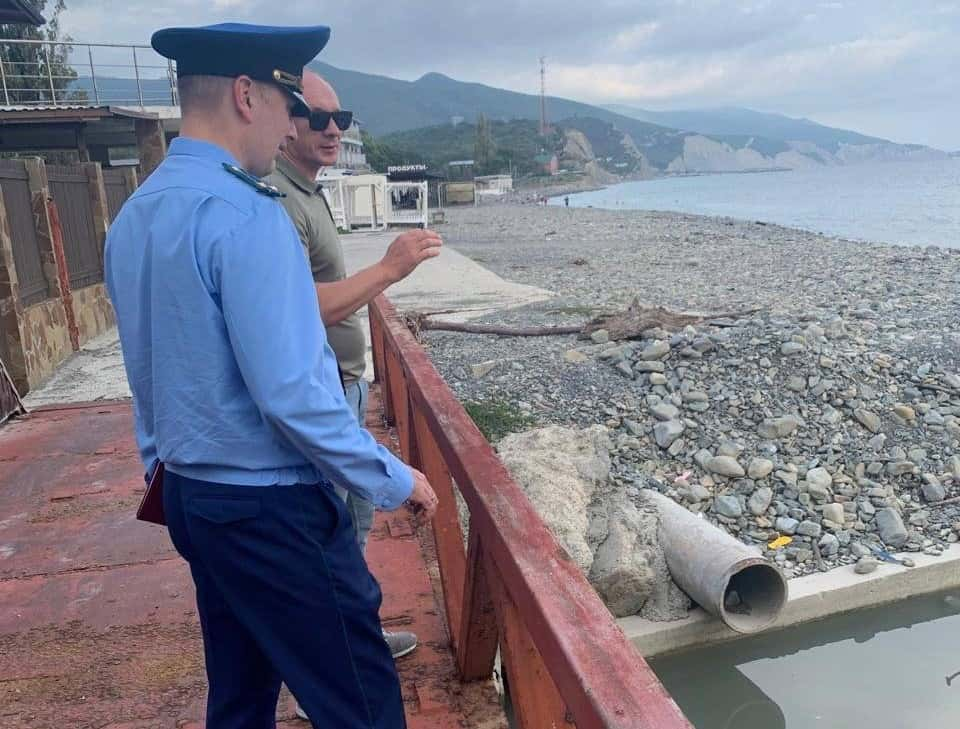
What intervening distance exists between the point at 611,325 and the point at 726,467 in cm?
333

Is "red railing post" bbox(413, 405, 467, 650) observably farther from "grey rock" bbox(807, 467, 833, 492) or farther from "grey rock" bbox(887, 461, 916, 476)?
"grey rock" bbox(887, 461, 916, 476)

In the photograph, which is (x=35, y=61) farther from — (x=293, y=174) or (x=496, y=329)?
(x=293, y=174)

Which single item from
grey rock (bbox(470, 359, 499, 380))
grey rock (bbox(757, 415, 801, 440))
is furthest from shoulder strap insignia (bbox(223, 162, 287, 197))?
grey rock (bbox(470, 359, 499, 380))

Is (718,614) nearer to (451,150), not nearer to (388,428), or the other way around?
(388,428)

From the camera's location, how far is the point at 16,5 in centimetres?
1394

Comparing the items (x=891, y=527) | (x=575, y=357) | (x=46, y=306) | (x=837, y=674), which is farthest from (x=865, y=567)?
(x=46, y=306)

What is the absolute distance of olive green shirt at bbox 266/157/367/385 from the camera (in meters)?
2.33

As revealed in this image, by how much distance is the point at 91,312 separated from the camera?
8906 millimetres

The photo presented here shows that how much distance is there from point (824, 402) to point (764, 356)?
818mm

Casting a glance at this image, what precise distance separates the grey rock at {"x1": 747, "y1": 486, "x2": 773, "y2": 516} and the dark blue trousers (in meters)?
4.78

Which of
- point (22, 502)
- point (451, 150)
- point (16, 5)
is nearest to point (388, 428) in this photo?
point (22, 502)

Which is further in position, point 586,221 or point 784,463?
point 586,221

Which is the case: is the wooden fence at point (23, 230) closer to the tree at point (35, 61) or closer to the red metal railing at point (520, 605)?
the red metal railing at point (520, 605)

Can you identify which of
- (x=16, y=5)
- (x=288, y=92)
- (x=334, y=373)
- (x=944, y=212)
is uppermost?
(x=16, y=5)
